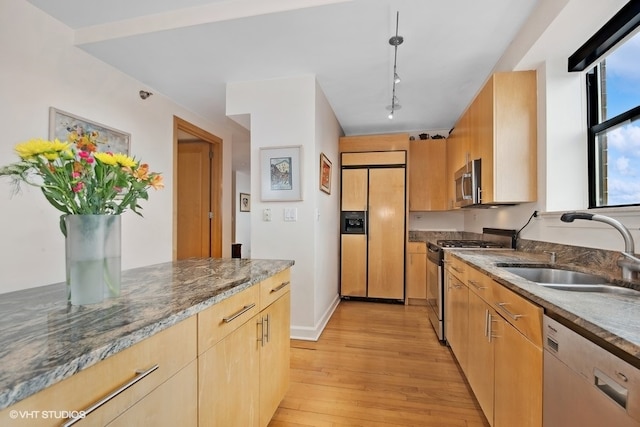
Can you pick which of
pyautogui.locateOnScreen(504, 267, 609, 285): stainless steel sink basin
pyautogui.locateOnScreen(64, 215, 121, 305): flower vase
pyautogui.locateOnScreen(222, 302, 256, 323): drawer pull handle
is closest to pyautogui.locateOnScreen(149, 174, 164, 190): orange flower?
pyautogui.locateOnScreen(64, 215, 121, 305): flower vase

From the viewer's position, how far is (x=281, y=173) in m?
2.74

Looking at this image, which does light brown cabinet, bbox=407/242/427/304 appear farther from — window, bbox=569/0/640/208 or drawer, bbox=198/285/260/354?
drawer, bbox=198/285/260/354

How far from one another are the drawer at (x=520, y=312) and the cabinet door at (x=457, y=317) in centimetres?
60

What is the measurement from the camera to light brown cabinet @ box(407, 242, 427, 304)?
155 inches

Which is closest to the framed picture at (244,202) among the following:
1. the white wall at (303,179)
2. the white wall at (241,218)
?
the white wall at (241,218)

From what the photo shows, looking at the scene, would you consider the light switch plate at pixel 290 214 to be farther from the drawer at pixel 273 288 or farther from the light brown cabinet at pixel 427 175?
the light brown cabinet at pixel 427 175

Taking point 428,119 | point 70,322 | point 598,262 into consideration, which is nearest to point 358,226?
point 428,119

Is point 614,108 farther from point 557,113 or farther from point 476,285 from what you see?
point 476,285

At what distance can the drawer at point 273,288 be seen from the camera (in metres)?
1.43

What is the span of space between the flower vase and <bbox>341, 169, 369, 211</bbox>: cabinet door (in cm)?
338

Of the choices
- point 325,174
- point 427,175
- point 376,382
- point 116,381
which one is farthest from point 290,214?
point 427,175

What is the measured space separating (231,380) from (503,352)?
122cm

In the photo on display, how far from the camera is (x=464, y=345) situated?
2008 mm

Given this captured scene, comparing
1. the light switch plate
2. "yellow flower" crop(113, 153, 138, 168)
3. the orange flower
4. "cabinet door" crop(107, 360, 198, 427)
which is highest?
"yellow flower" crop(113, 153, 138, 168)
